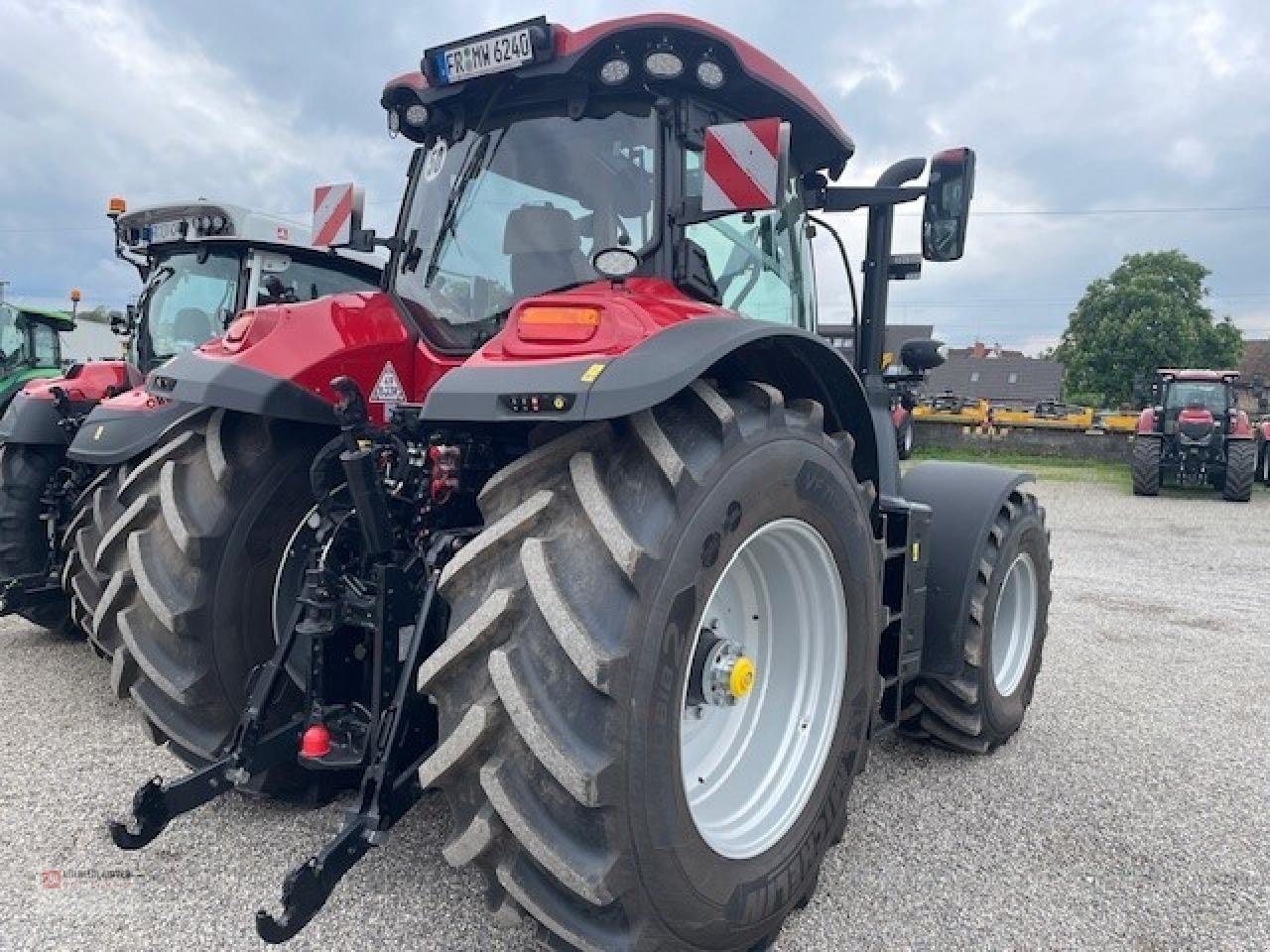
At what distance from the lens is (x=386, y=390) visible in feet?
8.61

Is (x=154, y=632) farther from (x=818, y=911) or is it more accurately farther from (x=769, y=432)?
(x=818, y=911)

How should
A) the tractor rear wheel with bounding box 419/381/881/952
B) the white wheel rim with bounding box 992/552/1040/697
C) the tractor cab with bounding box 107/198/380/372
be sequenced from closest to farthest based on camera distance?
the tractor rear wheel with bounding box 419/381/881/952 → the white wheel rim with bounding box 992/552/1040/697 → the tractor cab with bounding box 107/198/380/372

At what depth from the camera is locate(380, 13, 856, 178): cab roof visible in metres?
2.33

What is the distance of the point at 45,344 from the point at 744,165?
12.1 meters

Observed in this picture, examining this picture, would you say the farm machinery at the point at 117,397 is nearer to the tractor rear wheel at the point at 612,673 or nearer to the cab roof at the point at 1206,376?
the tractor rear wheel at the point at 612,673

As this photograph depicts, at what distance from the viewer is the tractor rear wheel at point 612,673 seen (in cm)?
170

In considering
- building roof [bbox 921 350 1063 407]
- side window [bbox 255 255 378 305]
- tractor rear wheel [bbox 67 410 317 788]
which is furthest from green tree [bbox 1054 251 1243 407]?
tractor rear wheel [bbox 67 410 317 788]

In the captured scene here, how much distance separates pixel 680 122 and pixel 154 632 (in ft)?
6.85

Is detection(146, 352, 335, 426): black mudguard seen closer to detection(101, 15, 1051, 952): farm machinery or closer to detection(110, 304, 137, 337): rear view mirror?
detection(101, 15, 1051, 952): farm machinery

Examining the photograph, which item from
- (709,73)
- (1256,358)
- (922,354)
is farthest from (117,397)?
(1256,358)

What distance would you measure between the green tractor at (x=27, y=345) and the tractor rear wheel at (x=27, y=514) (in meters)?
6.91

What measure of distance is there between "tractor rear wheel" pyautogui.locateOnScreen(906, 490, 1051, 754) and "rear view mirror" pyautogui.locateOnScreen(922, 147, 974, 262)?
1.05m

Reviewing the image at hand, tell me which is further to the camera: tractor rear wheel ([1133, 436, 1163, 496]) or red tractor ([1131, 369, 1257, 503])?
tractor rear wheel ([1133, 436, 1163, 496])

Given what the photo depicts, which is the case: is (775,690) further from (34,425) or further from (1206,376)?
(1206,376)
